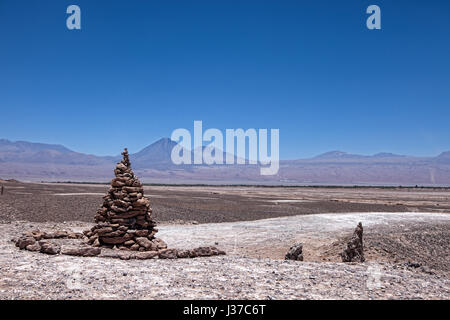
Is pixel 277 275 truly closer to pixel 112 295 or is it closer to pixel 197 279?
pixel 197 279

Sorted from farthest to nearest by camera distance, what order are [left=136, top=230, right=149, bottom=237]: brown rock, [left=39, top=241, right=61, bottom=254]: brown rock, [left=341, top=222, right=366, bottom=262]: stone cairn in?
[left=136, top=230, right=149, bottom=237]: brown rock < [left=341, top=222, right=366, bottom=262]: stone cairn < [left=39, top=241, right=61, bottom=254]: brown rock

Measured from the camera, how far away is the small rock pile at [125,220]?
13.7 m

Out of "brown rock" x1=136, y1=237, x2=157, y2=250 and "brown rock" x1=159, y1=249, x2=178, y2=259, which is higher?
"brown rock" x1=159, y1=249, x2=178, y2=259

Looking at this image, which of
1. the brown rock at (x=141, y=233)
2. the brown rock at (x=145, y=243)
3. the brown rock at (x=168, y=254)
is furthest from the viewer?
the brown rock at (x=141, y=233)

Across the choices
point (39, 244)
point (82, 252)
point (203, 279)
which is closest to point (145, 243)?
point (82, 252)

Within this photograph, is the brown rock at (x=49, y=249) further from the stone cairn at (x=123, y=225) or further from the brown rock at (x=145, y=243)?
the brown rock at (x=145, y=243)

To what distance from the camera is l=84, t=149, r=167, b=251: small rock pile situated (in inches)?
538

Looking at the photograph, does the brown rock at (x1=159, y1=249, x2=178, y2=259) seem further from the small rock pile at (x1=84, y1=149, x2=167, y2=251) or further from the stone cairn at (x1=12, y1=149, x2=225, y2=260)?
the small rock pile at (x1=84, y1=149, x2=167, y2=251)

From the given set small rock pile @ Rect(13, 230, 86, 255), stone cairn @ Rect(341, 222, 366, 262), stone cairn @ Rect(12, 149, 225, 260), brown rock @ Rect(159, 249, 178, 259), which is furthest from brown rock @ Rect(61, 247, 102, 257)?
stone cairn @ Rect(341, 222, 366, 262)

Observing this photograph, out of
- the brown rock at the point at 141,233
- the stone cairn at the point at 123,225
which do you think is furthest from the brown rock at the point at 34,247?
the brown rock at the point at 141,233

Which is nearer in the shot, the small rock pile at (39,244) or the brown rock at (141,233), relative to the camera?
the small rock pile at (39,244)

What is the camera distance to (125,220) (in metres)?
14.0

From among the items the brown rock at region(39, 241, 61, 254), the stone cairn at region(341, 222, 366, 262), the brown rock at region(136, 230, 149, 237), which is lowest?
the stone cairn at region(341, 222, 366, 262)

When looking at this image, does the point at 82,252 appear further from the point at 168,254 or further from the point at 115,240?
the point at 115,240
